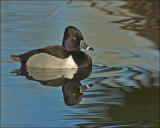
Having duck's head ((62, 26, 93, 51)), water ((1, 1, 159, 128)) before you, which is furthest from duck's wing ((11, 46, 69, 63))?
duck's head ((62, 26, 93, 51))

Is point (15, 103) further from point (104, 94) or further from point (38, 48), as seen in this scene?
point (38, 48)

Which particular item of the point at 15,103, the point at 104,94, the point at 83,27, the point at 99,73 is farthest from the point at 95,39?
the point at 15,103

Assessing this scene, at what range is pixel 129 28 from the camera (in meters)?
11.6

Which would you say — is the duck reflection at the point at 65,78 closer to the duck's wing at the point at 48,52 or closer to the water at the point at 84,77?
the water at the point at 84,77

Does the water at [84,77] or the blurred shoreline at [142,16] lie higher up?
the water at [84,77]

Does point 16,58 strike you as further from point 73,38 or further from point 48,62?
point 73,38

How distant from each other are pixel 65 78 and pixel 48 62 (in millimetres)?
779

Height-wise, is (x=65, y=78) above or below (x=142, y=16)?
above

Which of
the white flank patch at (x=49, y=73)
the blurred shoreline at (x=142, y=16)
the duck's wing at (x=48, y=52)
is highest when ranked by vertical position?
the duck's wing at (x=48, y=52)

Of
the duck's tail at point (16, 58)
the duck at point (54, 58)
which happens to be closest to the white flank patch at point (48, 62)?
the duck at point (54, 58)

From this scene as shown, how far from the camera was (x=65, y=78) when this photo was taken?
8.69m

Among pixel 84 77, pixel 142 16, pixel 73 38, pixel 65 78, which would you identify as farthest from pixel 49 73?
pixel 142 16

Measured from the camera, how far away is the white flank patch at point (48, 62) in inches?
367

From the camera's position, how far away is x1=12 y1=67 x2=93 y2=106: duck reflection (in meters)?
7.62
